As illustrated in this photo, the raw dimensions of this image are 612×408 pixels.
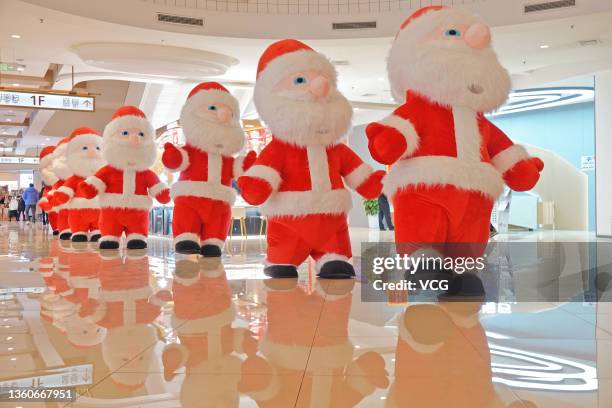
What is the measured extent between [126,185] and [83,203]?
161cm

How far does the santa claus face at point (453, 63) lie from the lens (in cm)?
276

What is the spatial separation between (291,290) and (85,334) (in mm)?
1209

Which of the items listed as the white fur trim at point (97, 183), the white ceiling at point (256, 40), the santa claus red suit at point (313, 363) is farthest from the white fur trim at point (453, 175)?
the white ceiling at point (256, 40)

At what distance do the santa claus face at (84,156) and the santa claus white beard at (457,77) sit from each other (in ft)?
17.6

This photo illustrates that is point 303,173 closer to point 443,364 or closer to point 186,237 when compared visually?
point 186,237

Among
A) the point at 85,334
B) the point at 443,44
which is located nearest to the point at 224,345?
the point at 85,334

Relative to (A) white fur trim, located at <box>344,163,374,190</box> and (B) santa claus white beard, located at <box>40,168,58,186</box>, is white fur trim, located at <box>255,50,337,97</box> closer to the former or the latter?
(A) white fur trim, located at <box>344,163,374,190</box>

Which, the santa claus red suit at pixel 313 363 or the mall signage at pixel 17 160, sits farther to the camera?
the mall signage at pixel 17 160

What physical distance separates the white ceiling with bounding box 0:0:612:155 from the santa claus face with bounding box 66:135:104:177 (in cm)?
165

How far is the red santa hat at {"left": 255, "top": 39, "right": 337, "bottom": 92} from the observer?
3.38 metres

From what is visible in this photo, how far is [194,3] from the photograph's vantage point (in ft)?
25.8

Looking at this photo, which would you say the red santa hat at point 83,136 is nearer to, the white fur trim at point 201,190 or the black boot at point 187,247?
the white fur trim at point 201,190

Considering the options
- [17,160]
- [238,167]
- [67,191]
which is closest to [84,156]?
[67,191]

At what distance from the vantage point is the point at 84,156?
716 cm
